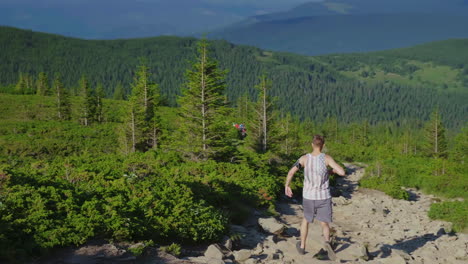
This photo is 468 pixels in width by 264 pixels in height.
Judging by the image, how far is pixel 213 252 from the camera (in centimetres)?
843

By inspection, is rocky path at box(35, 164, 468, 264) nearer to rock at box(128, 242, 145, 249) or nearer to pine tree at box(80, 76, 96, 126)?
rock at box(128, 242, 145, 249)

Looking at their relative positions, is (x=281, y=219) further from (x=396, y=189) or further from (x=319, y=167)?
(x=396, y=189)

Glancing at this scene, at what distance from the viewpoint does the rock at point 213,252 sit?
8.30 meters

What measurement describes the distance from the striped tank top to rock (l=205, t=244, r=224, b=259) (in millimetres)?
2345

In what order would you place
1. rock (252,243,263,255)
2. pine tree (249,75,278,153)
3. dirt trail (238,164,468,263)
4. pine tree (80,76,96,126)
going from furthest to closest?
pine tree (80,76,96,126), pine tree (249,75,278,153), dirt trail (238,164,468,263), rock (252,243,263,255)

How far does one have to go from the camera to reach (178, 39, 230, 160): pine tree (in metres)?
22.8

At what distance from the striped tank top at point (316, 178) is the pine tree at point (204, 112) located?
558 inches

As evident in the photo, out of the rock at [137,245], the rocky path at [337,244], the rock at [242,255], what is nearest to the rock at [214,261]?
the rocky path at [337,244]

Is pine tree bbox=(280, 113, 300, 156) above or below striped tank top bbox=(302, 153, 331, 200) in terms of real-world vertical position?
below

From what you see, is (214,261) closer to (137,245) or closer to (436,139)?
(137,245)

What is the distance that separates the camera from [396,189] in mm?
24719

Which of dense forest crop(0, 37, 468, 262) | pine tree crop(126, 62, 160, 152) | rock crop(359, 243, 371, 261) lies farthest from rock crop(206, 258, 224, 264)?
pine tree crop(126, 62, 160, 152)

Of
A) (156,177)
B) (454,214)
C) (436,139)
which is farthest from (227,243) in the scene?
(436,139)

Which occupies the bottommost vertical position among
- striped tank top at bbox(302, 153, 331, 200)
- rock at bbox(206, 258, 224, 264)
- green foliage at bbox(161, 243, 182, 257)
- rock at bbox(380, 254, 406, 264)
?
rock at bbox(380, 254, 406, 264)
